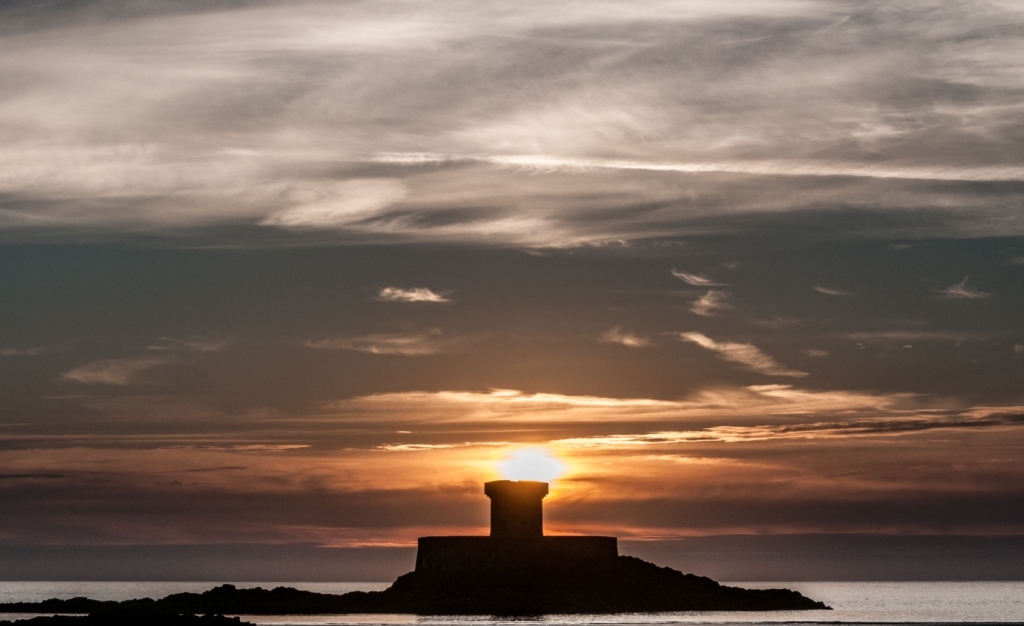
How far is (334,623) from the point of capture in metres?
77.7

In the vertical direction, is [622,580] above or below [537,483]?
below

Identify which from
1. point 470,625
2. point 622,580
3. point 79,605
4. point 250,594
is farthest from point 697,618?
point 79,605

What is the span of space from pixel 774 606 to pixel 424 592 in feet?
81.5

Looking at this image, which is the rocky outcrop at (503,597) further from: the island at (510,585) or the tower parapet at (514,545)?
the tower parapet at (514,545)

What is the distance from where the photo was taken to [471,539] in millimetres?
84938

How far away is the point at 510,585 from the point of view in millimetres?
82375

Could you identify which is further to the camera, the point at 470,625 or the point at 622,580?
the point at 622,580

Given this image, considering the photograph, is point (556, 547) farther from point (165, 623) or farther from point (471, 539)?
point (165, 623)

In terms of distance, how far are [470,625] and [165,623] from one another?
48.9 feet

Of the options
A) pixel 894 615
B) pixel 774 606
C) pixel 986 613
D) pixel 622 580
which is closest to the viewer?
pixel 622 580

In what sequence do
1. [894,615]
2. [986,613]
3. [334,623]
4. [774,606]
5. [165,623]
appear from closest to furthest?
[165,623] → [334,623] → [774,606] → [894,615] → [986,613]

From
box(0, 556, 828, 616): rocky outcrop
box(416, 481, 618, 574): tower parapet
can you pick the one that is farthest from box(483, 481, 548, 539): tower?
box(0, 556, 828, 616): rocky outcrop

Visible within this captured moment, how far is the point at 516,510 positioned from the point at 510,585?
5.06m

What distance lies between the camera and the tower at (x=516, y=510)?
3371 inches
